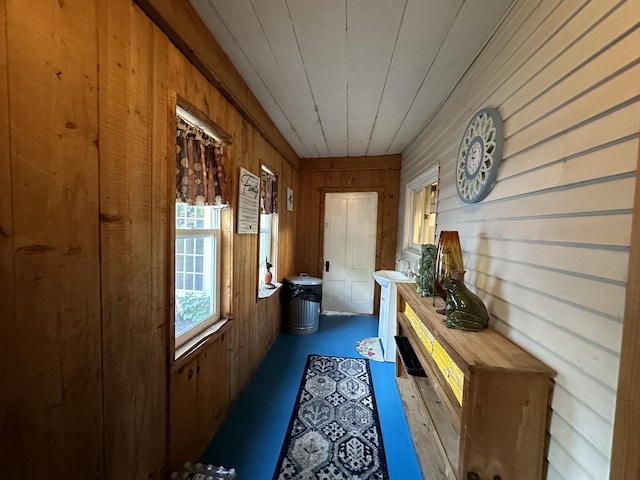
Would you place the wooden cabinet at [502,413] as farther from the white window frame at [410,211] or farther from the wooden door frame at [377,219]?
the wooden door frame at [377,219]

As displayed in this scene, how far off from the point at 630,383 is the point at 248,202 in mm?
2115

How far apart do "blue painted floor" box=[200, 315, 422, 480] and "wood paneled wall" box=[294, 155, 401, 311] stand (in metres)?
1.46

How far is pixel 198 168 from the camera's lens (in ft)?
4.89

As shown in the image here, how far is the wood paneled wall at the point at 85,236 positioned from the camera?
2.20ft

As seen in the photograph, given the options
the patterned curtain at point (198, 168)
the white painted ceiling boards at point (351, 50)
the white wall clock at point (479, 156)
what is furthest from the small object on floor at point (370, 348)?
the white painted ceiling boards at point (351, 50)

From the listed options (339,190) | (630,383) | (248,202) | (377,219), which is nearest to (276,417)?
(248,202)

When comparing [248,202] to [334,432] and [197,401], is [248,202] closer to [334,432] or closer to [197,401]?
[197,401]

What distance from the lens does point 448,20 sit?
51.1 inches

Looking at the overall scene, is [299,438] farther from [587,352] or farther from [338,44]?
[338,44]

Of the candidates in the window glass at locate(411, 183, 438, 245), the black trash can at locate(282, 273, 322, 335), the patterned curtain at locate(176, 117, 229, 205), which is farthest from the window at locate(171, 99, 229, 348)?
the window glass at locate(411, 183, 438, 245)

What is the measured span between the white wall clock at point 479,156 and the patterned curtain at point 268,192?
175cm

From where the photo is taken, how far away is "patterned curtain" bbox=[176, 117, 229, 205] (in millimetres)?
1354

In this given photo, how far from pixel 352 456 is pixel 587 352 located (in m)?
1.44

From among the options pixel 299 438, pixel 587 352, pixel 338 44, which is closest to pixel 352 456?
pixel 299 438
